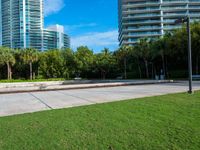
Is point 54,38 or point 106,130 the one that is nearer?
point 106,130

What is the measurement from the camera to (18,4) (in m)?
89.7

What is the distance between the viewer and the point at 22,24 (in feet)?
291

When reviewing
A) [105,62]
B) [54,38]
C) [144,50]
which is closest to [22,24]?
[54,38]

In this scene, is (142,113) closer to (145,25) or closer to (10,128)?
(10,128)

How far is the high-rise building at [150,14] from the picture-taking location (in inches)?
3632

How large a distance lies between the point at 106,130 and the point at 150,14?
94396 millimetres

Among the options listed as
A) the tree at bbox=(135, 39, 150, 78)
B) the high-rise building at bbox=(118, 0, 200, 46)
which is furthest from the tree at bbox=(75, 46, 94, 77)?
the high-rise building at bbox=(118, 0, 200, 46)

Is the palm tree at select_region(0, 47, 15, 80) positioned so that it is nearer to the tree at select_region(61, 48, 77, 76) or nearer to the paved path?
the tree at select_region(61, 48, 77, 76)

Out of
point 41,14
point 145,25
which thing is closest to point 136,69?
point 145,25

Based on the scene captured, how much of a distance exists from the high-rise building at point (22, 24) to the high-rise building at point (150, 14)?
3293 centimetres

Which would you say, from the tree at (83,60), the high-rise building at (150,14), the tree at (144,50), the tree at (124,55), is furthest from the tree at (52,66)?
the high-rise building at (150,14)

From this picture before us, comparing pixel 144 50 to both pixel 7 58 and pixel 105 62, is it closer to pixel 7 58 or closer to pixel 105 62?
pixel 105 62

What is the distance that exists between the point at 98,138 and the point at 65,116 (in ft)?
5.94

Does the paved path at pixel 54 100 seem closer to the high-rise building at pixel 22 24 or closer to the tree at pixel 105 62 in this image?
the tree at pixel 105 62
